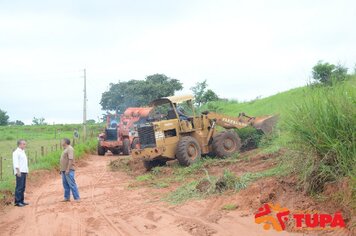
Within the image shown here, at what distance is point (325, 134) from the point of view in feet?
25.6

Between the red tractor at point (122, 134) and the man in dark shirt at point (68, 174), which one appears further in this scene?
the red tractor at point (122, 134)

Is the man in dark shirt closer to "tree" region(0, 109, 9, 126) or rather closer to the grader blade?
the grader blade

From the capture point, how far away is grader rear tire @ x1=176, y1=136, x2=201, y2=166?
54.4 ft

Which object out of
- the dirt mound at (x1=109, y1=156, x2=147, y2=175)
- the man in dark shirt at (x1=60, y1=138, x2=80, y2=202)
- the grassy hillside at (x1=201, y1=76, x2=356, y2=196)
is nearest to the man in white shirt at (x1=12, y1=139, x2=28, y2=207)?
the man in dark shirt at (x1=60, y1=138, x2=80, y2=202)

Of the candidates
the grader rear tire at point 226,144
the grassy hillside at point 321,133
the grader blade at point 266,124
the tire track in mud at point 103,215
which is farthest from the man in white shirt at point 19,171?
the grader blade at point 266,124

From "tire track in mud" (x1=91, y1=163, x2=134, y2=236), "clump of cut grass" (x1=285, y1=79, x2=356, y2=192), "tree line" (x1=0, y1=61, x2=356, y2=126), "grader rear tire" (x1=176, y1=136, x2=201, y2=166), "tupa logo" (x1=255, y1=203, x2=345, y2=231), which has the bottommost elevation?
"tire track in mud" (x1=91, y1=163, x2=134, y2=236)

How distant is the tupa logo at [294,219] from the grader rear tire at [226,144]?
9.15 m

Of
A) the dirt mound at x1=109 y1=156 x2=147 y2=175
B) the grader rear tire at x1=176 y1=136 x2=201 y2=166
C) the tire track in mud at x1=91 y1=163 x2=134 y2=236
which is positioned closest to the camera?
the tire track in mud at x1=91 y1=163 x2=134 y2=236

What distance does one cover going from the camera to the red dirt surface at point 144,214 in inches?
325

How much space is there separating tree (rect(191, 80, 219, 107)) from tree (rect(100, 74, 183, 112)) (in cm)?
783

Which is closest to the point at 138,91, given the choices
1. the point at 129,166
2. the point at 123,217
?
the point at 129,166

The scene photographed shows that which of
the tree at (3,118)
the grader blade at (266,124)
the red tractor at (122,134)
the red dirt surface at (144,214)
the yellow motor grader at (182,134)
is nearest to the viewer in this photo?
the red dirt surface at (144,214)

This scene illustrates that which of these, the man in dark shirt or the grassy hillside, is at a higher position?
the grassy hillside

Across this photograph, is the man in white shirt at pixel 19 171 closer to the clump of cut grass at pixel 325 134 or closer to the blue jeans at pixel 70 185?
the blue jeans at pixel 70 185
